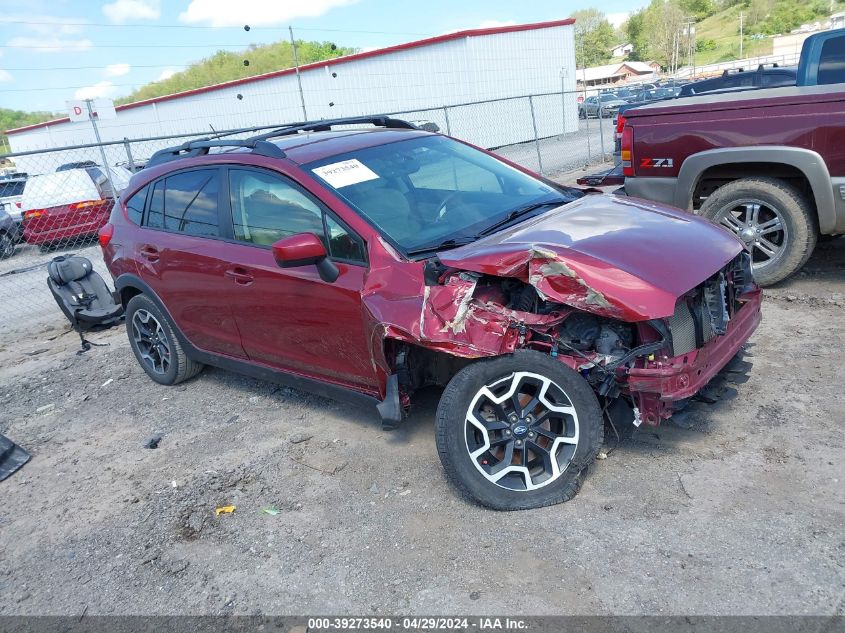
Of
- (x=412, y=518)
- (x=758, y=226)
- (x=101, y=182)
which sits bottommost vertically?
(x=412, y=518)

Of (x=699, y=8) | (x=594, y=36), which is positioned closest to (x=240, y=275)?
(x=594, y=36)

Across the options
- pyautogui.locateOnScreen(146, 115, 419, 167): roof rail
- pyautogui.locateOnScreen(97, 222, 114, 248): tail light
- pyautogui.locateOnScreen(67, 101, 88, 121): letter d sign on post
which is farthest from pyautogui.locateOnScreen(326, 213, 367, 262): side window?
pyautogui.locateOnScreen(67, 101, 88, 121): letter d sign on post

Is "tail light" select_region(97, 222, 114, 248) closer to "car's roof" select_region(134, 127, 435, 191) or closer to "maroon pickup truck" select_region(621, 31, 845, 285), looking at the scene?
"car's roof" select_region(134, 127, 435, 191)

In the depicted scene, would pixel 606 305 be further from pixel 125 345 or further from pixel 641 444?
pixel 125 345

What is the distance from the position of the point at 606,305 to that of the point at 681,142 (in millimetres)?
3486

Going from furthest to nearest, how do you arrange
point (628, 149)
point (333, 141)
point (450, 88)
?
point (450, 88), point (628, 149), point (333, 141)

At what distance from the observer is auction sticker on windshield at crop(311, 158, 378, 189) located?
3.98 metres

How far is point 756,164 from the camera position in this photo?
18.5 feet

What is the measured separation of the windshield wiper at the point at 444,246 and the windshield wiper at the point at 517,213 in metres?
0.10

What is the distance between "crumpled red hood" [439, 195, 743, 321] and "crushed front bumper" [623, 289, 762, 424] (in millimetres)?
291

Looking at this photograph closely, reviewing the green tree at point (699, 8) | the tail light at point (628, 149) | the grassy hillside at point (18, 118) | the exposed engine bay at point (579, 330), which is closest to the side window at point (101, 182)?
the tail light at point (628, 149)

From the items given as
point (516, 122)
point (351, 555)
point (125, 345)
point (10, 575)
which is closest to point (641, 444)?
point (351, 555)

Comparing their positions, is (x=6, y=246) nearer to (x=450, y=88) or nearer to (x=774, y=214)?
(x=774, y=214)

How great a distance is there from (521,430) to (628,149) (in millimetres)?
3869
